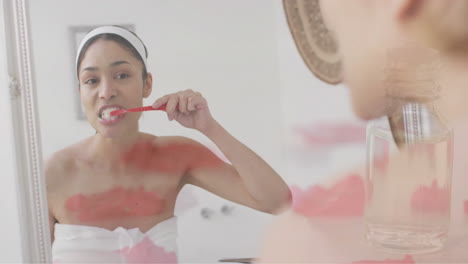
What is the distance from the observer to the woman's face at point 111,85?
0.71m

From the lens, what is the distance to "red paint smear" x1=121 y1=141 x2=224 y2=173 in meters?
0.71

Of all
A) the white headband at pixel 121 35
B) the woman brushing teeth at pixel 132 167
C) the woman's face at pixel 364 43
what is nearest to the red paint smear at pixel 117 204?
the woman brushing teeth at pixel 132 167

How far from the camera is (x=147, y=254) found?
72 centimetres

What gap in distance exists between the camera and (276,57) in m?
0.68

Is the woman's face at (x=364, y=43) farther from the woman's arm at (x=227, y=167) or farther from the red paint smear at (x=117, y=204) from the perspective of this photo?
the red paint smear at (x=117, y=204)

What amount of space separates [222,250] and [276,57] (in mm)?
257

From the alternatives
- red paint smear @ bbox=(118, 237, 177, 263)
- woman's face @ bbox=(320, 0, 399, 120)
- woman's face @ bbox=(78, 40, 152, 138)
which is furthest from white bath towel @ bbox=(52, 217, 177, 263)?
woman's face @ bbox=(320, 0, 399, 120)

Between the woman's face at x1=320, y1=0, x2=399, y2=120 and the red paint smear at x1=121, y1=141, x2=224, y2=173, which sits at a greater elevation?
the woman's face at x1=320, y1=0, x2=399, y2=120

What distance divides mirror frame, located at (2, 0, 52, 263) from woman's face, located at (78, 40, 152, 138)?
8 cm

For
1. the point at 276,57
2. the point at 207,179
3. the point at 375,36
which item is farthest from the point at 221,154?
the point at 375,36
